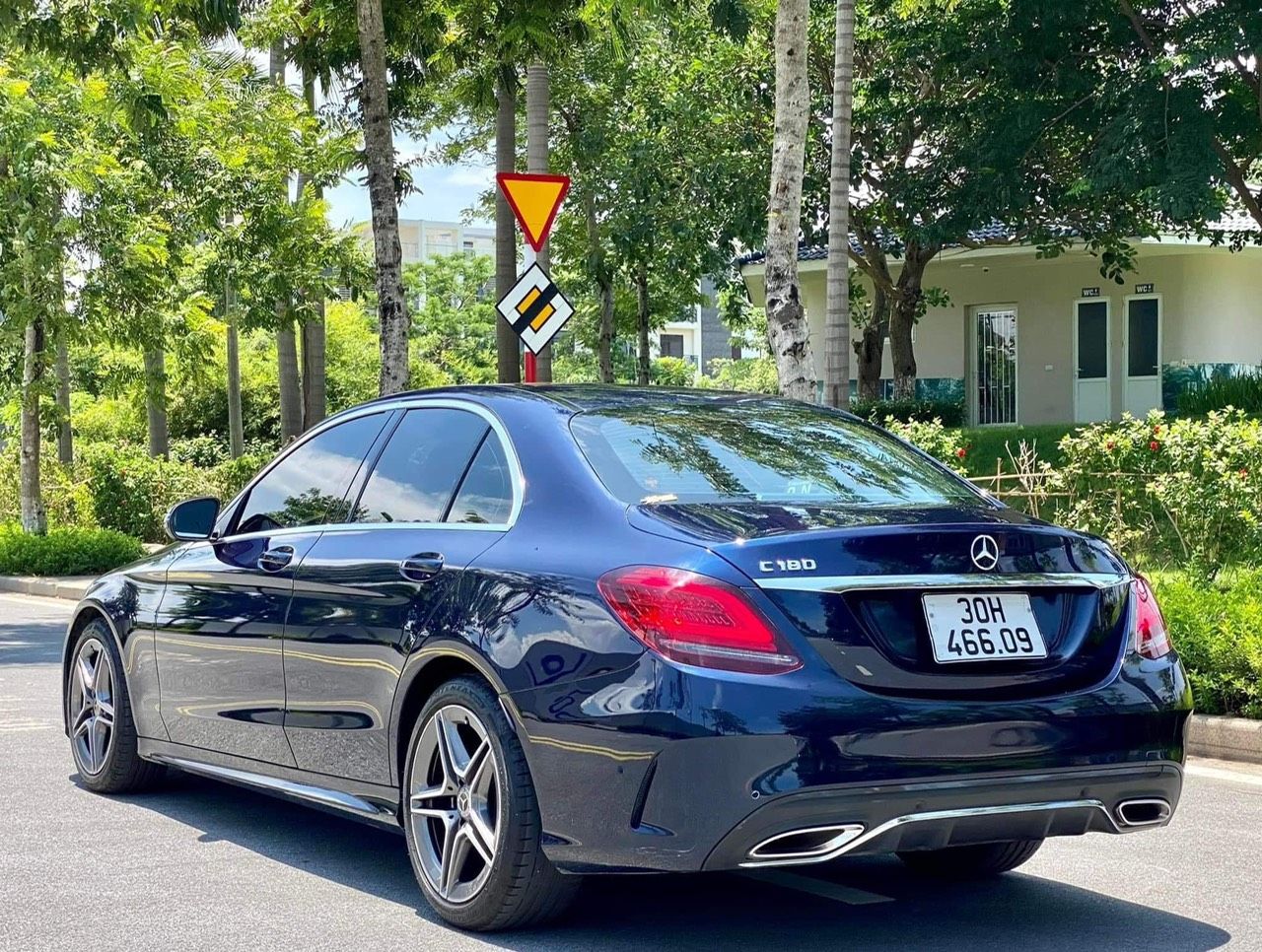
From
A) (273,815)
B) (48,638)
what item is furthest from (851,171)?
(273,815)

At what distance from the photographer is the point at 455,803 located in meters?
5.02

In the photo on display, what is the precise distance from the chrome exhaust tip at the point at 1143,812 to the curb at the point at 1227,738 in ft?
12.0

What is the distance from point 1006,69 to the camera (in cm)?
2334

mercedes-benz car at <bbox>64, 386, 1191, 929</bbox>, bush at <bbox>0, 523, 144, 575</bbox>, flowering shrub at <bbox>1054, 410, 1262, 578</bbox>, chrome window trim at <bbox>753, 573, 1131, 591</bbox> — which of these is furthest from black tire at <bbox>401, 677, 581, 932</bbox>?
bush at <bbox>0, 523, 144, 575</bbox>

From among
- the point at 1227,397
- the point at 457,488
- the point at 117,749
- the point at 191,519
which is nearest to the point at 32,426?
the point at 1227,397

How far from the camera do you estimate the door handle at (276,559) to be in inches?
234

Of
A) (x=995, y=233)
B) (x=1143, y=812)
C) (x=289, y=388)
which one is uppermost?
(x=995, y=233)

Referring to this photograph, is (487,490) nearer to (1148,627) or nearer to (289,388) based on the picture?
(1148,627)

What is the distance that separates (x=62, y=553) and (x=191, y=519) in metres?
15.5

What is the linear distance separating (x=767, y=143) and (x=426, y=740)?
23.0m

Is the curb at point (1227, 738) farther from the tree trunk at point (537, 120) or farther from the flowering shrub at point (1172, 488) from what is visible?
the tree trunk at point (537, 120)

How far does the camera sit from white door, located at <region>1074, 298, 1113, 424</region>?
31703mm

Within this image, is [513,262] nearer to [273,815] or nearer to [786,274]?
[786,274]

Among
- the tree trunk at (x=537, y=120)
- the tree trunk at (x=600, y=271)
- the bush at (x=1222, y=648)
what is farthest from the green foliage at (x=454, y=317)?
the bush at (x=1222, y=648)
